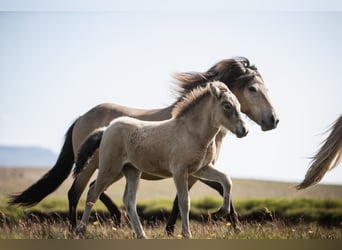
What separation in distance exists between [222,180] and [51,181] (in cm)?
305

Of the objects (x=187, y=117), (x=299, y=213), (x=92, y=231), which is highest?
(x=187, y=117)

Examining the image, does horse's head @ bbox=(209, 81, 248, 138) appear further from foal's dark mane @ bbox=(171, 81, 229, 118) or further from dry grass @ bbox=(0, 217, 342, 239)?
dry grass @ bbox=(0, 217, 342, 239)

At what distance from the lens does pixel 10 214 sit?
30.5ft

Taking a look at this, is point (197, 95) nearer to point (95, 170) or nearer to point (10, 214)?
point (95, 170)

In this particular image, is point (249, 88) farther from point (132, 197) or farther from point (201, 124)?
point (132, 197)

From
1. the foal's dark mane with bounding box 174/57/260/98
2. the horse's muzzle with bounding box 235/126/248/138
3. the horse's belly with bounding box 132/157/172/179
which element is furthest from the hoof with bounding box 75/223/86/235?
the foal's dark mane with bounding box 174/57/260/98

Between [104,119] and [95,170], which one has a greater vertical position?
[104,119]

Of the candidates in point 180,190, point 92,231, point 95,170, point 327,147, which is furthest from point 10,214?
point 327,147

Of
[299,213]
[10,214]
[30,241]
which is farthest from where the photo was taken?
→ [299,213]

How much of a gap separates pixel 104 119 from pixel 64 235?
8.42 ft

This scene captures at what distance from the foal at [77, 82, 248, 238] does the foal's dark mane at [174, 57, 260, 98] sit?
122 centimetres

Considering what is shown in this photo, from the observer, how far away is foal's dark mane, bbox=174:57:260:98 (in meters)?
8.06

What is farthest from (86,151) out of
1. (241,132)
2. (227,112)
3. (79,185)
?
(241,132)

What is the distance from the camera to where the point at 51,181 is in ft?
28.4
